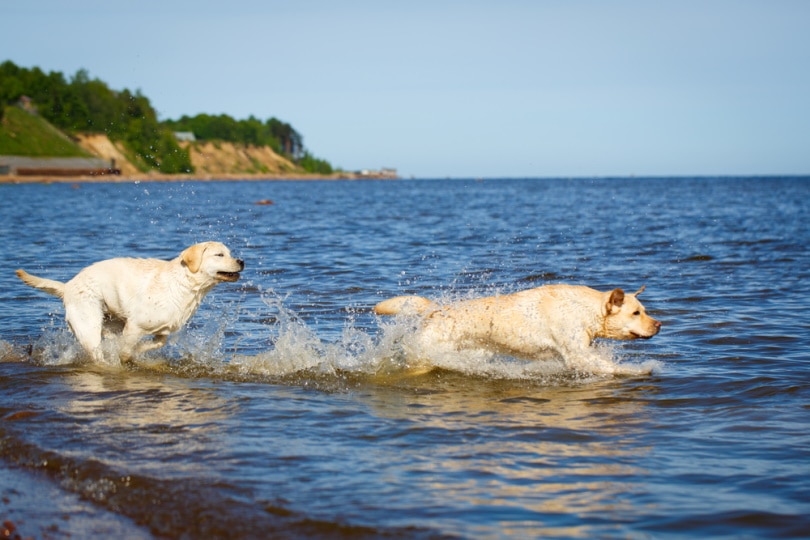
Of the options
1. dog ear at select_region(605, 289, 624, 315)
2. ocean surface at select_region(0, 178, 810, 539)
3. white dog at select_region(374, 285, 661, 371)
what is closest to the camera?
ocean surface at select_region(0, 178, 810, 539)

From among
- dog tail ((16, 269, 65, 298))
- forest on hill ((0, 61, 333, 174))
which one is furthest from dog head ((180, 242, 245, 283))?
forest on hill ((0, 61, 333, 174))

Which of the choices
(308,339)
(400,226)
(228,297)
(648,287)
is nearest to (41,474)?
(308,339)

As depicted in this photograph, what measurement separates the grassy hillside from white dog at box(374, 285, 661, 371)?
11018 cm

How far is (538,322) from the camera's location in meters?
9.08

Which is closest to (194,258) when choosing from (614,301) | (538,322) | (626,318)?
(538,322)

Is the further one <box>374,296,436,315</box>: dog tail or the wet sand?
<box>374,296,436,315</box>: dog tail

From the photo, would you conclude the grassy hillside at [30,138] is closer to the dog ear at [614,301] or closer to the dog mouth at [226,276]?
the dog mouth at [226,276]

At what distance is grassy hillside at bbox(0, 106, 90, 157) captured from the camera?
10894 centimetres

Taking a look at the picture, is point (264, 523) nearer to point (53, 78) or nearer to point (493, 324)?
point (493, 324)

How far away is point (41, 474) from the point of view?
5.74 metres

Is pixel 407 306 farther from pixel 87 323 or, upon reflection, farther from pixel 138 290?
pixel 87 323

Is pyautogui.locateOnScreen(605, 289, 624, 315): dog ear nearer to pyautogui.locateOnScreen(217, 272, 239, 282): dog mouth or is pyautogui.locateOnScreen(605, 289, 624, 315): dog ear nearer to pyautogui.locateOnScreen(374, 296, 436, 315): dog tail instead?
pyautogui.locateOnScreen(374, 296, 436, 315): dog tail

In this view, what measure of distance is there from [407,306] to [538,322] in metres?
1.49

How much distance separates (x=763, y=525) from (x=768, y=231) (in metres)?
25.7
